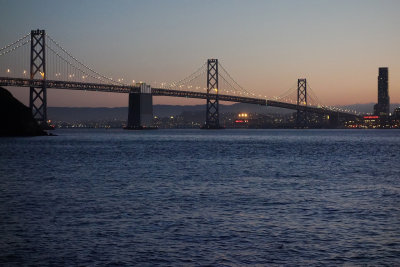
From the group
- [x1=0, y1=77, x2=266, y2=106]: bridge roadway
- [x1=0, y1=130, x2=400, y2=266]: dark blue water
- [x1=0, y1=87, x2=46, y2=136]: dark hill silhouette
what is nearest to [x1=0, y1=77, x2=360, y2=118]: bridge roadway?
[x1=0, y1=77, x2=266, y2=106]: bridge roadway

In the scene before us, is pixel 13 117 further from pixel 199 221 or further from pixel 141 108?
pixel 199 221

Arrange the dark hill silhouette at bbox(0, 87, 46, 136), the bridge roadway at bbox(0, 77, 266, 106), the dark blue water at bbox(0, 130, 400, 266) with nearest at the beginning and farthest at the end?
the dark blue water at bbox(0, 130, 400, 266) < the dark hill silhouette at bbox(0, 87, 46, 136) < the bridge roadway at bbox(0, 77, 266, 106)

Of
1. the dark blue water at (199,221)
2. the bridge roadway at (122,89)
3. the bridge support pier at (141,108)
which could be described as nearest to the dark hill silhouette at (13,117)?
the bridge roadway at (122,89)

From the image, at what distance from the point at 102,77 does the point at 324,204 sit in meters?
94.7

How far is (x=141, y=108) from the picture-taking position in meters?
111

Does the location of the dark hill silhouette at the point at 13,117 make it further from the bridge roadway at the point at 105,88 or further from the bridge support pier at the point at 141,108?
the bridge support pier at the point at 141,108

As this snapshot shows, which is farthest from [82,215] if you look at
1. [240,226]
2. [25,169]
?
[25,169]

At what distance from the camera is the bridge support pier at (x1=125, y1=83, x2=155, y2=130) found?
106188mm

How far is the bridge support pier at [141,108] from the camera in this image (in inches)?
4181

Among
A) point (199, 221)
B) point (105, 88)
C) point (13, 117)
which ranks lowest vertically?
point (199, 221)

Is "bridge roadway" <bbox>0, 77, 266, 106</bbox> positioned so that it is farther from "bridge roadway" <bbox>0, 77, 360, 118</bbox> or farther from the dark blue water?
the dark blue water

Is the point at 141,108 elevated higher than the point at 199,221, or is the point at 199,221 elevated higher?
the point at 141,108

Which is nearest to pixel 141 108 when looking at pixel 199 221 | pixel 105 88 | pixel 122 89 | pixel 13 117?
pixel 122 89

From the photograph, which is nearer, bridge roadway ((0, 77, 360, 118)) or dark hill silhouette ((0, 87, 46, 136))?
dark hill silhouette ((0, 87, 46, 136))
